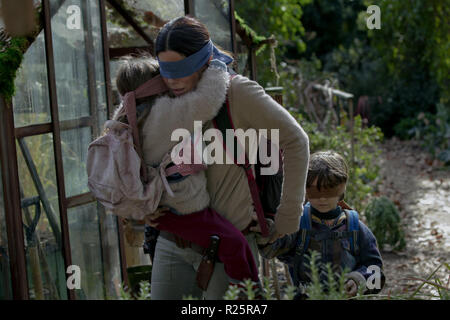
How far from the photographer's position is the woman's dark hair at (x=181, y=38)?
2061mm

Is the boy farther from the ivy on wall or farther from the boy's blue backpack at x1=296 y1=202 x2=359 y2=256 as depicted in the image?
the ivy on wall

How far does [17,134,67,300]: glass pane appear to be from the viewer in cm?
339

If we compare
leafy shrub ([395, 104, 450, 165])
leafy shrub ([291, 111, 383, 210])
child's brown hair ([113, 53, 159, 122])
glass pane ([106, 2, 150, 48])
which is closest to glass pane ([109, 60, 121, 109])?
glass pane ([106, 2, 150, 48])

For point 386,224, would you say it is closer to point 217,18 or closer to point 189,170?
point 217,18

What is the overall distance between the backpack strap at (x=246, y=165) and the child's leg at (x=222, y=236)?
107mm

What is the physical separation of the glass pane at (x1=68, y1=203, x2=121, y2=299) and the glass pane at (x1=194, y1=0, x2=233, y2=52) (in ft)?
4.77

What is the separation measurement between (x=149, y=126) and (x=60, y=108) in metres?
1.68

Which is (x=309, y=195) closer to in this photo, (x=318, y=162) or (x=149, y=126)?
(x=318, y=162)

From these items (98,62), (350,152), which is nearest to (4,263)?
(98,62)

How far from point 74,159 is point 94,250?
587 millimetres

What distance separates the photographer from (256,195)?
218 cm

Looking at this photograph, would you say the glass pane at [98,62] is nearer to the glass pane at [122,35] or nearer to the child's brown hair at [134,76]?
the glass pane at [122,35]

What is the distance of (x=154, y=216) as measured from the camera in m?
2.18
